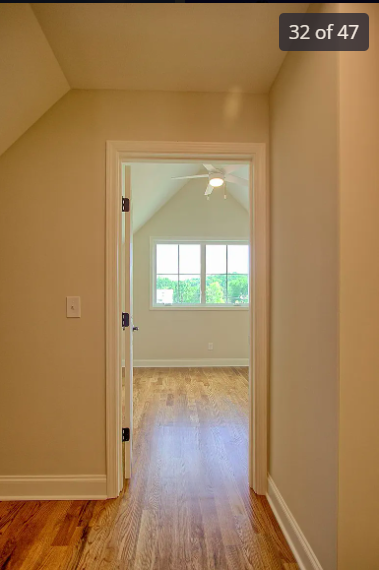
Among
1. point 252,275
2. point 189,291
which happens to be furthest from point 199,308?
point 252,275

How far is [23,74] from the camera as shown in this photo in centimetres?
165

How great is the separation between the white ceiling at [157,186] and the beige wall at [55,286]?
145cm

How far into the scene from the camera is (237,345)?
5.54 meters

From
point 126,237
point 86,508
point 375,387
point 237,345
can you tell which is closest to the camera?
point 375,387

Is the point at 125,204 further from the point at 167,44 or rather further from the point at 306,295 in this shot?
the point at 306,295

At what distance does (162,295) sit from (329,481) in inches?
179

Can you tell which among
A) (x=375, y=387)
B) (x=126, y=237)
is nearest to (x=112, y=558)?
(x=375, y=387)

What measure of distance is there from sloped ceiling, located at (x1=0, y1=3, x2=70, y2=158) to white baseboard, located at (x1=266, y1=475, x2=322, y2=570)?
246 cm

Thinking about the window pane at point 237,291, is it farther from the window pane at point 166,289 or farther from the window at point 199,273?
the window pane at point 166,289

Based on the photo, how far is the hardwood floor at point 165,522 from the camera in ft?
4.98

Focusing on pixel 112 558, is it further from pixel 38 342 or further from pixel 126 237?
pixel 126 237

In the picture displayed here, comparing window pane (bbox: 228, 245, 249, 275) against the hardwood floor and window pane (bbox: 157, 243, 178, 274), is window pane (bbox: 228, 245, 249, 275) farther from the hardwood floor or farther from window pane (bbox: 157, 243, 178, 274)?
the hardwood floor

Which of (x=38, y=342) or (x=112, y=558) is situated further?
(x=38, y=342)

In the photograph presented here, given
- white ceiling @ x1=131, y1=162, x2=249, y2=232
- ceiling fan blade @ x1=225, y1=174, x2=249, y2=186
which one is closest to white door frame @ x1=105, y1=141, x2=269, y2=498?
white ceiling @ x1=131, y1=162, x2=249, y2=232
